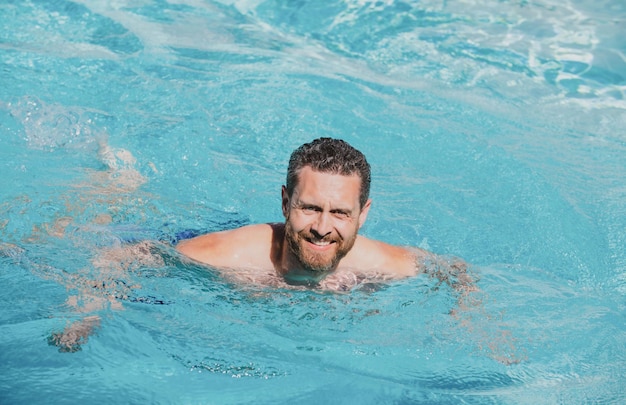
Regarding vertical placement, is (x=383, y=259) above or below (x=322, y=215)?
below

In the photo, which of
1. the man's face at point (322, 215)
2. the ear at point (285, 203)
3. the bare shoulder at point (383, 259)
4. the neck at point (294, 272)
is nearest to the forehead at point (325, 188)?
the man's face at point (322, 215)

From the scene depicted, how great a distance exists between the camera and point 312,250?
4.40 meters

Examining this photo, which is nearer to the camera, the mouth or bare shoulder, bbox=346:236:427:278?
the mouth

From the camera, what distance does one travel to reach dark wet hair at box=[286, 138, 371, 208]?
4.31m

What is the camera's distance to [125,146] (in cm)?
665

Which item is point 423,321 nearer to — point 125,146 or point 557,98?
point 125,146

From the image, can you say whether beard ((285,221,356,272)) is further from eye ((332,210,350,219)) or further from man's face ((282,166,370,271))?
eye ((332,210,350,219))

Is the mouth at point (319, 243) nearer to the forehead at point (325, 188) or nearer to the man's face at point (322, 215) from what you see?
the man's face at point (322, 215)

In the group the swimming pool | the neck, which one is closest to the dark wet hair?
the neck

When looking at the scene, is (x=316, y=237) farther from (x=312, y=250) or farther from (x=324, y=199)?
(x=324, y=199)

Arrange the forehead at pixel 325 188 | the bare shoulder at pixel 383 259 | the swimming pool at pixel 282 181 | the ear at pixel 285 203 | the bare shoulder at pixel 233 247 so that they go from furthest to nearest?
the bare shoulder at pixel 383 259
the bare shoulder at pixel 233 247
the ear at pixel 285 203
the forehead at pixel 325 188
the swimming pool at pixel 282 181

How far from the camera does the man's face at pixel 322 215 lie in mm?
4289

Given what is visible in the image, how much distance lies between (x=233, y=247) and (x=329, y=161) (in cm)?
85

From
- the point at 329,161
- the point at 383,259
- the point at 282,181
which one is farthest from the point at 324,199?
the point at 282,181
